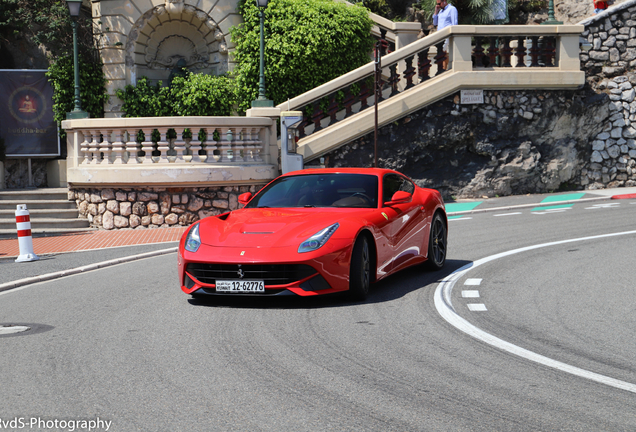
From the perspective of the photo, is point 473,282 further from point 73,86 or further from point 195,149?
point 73,86

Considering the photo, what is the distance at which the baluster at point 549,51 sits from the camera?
20000 mm

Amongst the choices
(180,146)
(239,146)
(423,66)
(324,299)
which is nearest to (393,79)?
(423,66)

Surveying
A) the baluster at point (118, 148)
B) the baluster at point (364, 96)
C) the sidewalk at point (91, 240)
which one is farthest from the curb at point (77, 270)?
the baluster at point (364, 96)

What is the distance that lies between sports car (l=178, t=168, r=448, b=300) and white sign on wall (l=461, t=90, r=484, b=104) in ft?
33.4

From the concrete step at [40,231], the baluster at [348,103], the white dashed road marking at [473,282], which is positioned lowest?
the white dashed road marking at [473,282]

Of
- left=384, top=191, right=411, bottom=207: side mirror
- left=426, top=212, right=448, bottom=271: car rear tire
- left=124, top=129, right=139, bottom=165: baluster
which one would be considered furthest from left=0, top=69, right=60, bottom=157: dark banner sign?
Result: left=384, top=191, right=411, bottom=207: side mirror

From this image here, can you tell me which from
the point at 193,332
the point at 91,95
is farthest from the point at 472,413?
the point at 91,95

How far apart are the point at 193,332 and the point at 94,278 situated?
4015mm

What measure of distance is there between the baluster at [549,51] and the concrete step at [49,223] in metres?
12.3

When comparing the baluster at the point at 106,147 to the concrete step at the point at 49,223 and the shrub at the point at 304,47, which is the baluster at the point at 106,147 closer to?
the concrete step at the point at 49,223

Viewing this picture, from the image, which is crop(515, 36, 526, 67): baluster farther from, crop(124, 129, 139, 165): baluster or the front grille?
the front grille

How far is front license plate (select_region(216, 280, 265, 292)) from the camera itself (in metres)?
7.54

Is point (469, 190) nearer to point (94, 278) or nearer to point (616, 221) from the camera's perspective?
point (616, 221)

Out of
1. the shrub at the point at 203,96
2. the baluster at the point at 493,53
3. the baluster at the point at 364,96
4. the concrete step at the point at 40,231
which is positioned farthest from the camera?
the shrub at the point at 203,96
